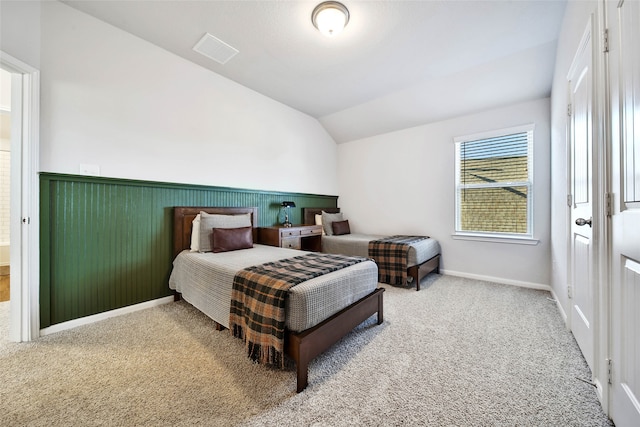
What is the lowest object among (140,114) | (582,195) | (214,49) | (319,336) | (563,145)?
(319,336)

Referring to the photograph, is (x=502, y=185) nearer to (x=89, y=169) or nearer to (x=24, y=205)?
(x=89, y=169)

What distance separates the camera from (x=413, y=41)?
2.46m

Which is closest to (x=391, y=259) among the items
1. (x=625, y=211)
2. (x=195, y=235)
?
(x=625, y=211)

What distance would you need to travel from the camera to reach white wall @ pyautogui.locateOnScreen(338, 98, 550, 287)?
310 cm

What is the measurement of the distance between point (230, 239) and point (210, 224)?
0.93ft

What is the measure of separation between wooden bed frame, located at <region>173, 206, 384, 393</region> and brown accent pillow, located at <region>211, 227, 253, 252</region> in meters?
0.46

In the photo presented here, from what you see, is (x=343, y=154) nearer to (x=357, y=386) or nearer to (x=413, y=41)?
(x=413, y=41)

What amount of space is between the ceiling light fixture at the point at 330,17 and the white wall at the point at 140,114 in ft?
→ 5.43

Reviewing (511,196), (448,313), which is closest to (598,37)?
(448,313)

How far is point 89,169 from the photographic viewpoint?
219 cm

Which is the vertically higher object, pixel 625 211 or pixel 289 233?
pixel 625 211

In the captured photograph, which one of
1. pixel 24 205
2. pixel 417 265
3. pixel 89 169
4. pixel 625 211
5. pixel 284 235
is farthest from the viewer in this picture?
pixel 284 235

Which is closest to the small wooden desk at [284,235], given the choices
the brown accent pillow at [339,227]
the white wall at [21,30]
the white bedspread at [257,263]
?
the brown accent pillow at [339,227]

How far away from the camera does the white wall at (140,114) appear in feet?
6.75
